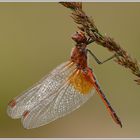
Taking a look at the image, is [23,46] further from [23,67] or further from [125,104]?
[125,104]

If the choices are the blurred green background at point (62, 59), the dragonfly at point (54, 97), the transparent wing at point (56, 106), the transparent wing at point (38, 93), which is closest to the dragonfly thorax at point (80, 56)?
the dragonfly at point (54, 97)

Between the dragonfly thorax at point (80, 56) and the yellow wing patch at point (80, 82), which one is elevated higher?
the dragonfly thorax at point (80, 56)

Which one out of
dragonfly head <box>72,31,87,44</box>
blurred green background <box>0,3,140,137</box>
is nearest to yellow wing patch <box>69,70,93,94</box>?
dragonfly head <box>72,31,87,44</box>

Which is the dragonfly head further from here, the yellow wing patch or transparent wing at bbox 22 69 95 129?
transparent wing at bbox 22 69 95 129

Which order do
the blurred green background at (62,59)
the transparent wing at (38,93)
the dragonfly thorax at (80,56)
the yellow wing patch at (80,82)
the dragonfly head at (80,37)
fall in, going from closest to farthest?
1. the dragonfly head at (80,37)
2. the dragonfly thorax at (80,56)
3. the yellow wing patch at (80,82)
4. the transparent wing at (38,93)
5. the blurred green background at (62,59)

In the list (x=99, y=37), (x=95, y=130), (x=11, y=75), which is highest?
(x=99, y=37)

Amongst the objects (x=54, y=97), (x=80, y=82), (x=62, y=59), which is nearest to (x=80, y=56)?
(x=80, y=82)

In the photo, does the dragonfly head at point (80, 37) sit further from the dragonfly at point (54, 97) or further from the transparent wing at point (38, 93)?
the transparent wing at point (38, 93)

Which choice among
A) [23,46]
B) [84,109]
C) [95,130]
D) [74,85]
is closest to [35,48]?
[23,46]
